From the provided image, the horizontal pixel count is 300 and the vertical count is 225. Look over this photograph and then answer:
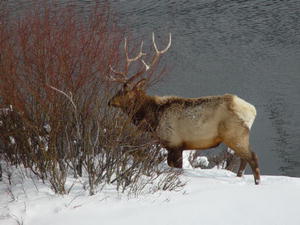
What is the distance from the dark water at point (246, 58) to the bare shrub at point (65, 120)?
12.7 metres

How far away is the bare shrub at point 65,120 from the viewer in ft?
16.8

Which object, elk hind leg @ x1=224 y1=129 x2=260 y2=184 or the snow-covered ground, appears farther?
elk hind leg @ x1=224 y1=129 x2=260 y2=184

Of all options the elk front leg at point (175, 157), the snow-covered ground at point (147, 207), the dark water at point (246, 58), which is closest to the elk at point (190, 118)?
the elk front leg at point (175, 157)

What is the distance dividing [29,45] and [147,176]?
2142 millimetres

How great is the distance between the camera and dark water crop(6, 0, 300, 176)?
2142 cm

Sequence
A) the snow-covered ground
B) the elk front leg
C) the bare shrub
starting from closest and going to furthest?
the snow-covered ground
the bare shrub
the elk front leg

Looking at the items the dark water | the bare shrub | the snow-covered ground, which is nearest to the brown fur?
the bare shrub

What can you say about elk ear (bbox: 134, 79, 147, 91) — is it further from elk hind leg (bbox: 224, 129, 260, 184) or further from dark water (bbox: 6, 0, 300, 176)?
dark water (bbox: 6, 0, 300, 176)

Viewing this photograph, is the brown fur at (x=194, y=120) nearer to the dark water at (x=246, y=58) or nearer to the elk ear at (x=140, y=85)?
the elk ear at (x=140, y=85)

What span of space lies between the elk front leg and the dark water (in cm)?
1192

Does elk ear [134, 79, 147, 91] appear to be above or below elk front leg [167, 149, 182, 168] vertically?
above

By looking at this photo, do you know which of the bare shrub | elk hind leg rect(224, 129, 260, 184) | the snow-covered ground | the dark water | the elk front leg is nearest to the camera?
the snow-covered ground

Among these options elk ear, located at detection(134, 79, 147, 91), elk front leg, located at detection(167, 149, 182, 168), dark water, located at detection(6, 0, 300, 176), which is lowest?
dark water, located at detection(6, 0, 300, 176)

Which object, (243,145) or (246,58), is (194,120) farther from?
(246,58)
